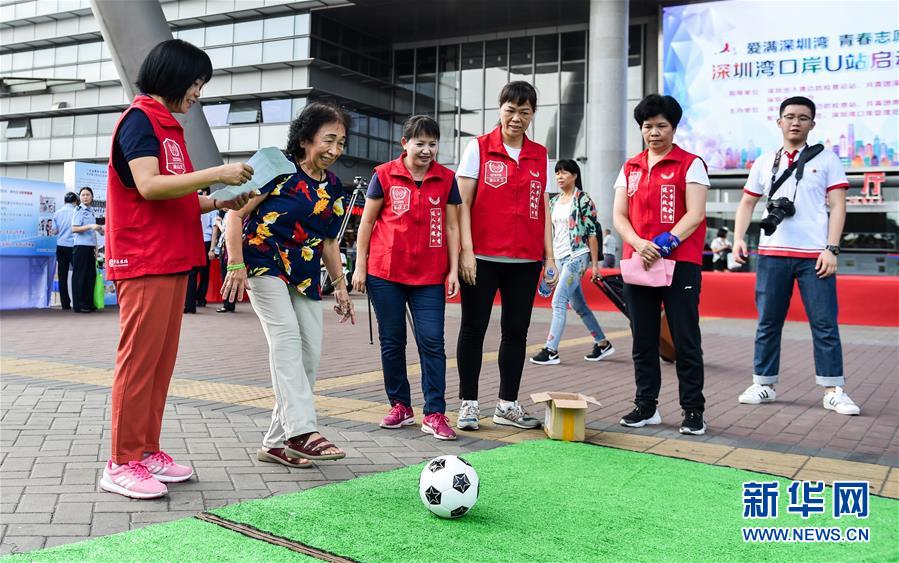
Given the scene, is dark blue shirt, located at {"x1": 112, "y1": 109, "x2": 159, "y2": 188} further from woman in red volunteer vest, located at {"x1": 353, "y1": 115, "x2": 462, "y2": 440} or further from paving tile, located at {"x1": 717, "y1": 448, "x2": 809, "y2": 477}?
paving tile, located at {"x1": 717, "y1": 448, "x2": 809, "y2": 477}

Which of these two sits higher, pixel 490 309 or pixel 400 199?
pixel 400 199

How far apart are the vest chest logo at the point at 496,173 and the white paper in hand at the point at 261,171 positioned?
1694 mm

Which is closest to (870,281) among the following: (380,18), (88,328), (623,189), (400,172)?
(623,189)

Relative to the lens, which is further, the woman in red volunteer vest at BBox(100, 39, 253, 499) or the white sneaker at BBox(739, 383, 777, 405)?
the white sneaker at BBox(739, 383, 777, 405)

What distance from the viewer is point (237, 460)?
3.87 meters

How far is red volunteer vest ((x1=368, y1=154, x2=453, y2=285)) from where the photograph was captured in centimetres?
456

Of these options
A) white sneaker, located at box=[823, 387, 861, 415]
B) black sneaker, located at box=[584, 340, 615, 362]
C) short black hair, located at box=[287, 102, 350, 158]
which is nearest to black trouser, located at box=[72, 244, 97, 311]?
Result: black sneaker, located at box=[584, 340, 615, 362]

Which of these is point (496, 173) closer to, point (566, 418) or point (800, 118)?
point (566, 418)

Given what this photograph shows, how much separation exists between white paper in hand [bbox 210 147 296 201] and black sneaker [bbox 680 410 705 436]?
2.90 meters

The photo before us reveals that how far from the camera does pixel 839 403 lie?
5539mm

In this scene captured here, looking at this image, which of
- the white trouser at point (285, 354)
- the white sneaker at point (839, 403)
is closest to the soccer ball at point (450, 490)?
the white trouser at point (285, 354)

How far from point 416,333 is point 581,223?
12.4 ft

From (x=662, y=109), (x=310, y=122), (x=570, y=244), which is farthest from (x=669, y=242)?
(x=570, y=244)

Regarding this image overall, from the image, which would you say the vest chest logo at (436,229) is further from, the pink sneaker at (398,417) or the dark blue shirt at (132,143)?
the dark blue shirt at (132,143)
